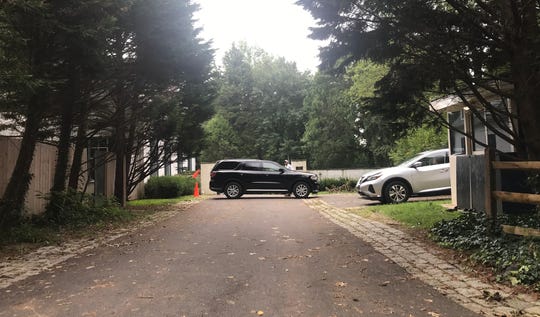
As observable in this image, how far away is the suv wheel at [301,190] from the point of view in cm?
2167

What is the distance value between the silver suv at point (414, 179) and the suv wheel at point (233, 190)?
728 centimetres

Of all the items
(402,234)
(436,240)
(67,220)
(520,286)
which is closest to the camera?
(520,286)

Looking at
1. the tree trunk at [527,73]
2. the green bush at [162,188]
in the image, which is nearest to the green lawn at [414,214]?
the tree trunk at [527,73]

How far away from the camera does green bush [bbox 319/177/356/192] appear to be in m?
27.2

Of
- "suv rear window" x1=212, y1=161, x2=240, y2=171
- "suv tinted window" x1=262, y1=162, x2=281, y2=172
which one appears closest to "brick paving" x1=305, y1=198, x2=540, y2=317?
"suv tinted window" x1=262, y1=162, x2=281, y2=172

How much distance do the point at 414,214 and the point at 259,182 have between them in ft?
34.1

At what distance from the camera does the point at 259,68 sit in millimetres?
58594

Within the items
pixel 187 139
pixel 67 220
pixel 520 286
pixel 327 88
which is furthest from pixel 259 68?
pixel 520 286

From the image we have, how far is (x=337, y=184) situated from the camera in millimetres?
27781

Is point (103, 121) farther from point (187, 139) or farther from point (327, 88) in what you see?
point (327, 88)

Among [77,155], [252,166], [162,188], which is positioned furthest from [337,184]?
[77,155]

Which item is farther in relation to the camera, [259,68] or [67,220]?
[259,68]

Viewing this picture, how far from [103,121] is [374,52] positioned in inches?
348

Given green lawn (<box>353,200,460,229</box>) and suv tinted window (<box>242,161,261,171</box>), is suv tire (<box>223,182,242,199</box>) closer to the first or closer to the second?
suv tinted window (<box>242,161,261,171</box>)
